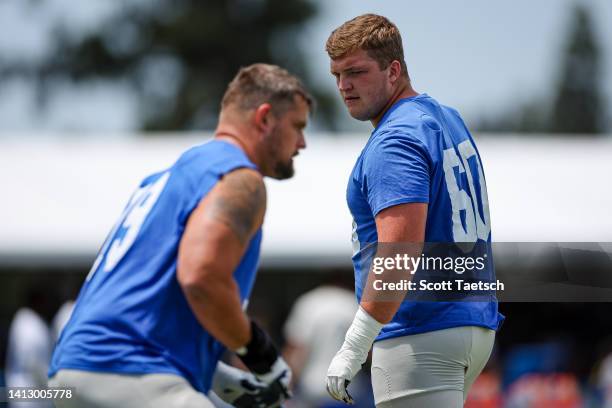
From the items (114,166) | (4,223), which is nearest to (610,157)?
(114,166)

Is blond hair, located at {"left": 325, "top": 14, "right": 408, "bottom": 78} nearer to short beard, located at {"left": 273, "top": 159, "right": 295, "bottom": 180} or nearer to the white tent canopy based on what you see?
short beard, located at {"left": 273, "top": 159, "right": 295, "bottom": 180}

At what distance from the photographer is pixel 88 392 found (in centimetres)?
317

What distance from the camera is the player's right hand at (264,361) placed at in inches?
134

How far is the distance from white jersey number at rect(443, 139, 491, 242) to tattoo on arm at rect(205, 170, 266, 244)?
3.04 feet

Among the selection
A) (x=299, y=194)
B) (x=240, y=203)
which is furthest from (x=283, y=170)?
(x=299, y=194)

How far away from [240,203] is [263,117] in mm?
449

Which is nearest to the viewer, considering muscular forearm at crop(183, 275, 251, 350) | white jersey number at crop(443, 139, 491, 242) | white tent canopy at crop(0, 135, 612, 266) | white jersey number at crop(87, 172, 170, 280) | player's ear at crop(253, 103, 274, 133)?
muscular forearm at crop(183, 275, 251, 350)

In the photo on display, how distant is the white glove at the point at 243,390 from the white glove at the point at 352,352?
323 millimetres

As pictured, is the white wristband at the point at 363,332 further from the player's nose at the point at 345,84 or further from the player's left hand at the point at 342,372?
the player's nose at the point at 345,84

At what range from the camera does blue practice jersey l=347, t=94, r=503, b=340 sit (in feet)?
12.5

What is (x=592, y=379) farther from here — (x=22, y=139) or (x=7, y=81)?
(x=7, y=81)

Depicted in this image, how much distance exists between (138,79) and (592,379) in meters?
24.7

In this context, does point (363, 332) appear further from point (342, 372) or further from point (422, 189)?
point (422, 189)

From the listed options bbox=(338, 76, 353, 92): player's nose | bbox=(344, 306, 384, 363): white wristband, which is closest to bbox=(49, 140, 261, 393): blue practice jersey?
bbox=(344, 306, 384, 363): white wristband
